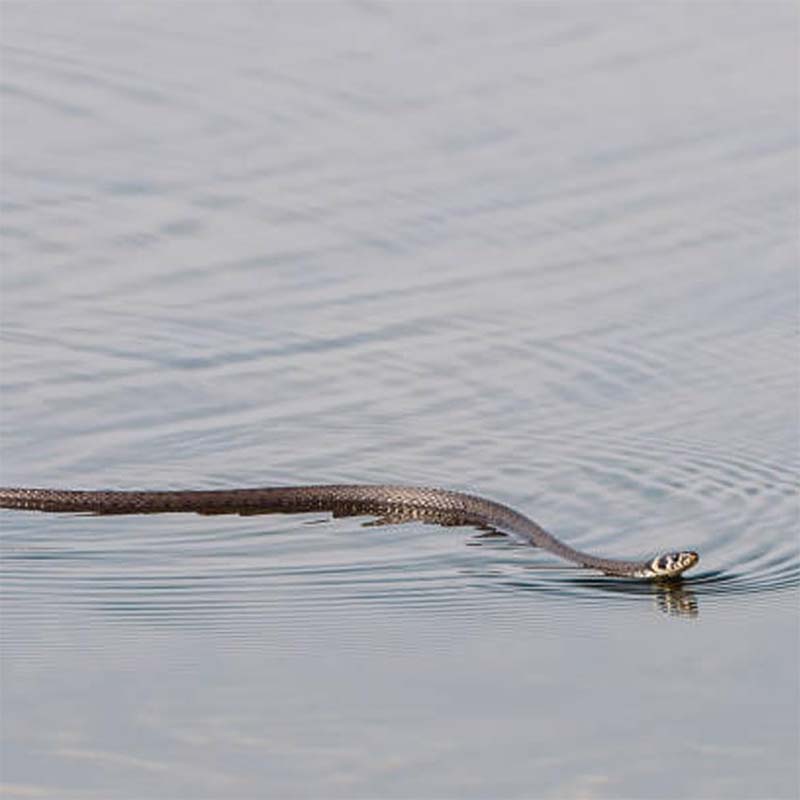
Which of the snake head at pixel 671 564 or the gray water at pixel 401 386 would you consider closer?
the gray water at pixel 401 386

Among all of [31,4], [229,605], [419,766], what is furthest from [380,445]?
[31,4]

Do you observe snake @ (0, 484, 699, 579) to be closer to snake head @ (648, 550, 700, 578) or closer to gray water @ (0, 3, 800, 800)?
gray water @ (0, 3, 800, 800)

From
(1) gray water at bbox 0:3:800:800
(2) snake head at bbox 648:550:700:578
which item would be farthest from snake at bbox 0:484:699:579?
(2) snake head at bbox 648:550:700:578

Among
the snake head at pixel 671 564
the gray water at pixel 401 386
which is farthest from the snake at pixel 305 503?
the snake head at pixel 671 564

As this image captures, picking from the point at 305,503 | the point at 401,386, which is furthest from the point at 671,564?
the point at 401,386

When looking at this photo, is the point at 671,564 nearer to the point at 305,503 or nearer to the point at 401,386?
the point at 305,503

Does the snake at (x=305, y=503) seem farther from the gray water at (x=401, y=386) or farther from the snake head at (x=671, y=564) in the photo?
the snake head at (x=671, y=564)
